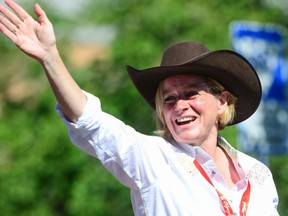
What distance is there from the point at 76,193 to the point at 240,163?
12.2 metres

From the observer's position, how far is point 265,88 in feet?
31.7

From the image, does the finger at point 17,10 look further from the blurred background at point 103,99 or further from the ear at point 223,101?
the blurred background at point 103,99

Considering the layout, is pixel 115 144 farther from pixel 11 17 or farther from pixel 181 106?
pixel 11 17

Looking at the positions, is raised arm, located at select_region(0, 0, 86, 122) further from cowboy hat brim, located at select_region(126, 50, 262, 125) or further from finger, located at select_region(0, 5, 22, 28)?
cowboy hat brim, located at select_region(126, 50, 262, 125)

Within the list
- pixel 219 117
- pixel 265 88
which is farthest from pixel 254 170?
pixel 265 88

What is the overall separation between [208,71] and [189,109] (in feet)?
0.81

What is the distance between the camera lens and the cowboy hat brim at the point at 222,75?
13.9ft

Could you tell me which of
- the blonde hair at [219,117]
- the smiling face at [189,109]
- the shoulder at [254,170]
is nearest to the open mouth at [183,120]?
the smiling face at [189,109]

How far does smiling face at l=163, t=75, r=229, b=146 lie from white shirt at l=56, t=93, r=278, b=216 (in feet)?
0.22

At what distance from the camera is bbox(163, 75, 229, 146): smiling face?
4.14 metres

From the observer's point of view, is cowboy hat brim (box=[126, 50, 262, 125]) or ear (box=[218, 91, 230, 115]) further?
ear (box=[218, 91, 230, 115])

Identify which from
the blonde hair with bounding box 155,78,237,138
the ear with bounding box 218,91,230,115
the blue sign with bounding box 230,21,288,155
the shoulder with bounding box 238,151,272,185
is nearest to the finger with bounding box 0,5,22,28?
the blonde hair with bounding box 155,78,237,138

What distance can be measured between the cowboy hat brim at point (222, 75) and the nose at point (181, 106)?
0.48ft

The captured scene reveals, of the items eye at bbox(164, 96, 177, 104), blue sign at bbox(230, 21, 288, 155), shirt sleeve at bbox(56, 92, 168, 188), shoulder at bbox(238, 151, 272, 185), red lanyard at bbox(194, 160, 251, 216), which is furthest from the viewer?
blue sign at bbox(230, 21, 288, 155)
